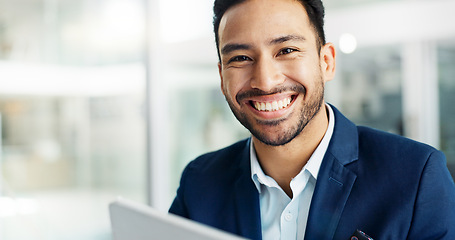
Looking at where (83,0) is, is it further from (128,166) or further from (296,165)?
(296,165)

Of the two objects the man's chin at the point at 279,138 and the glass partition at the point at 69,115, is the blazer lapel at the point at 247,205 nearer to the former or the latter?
the man's chin at the point at 279,138

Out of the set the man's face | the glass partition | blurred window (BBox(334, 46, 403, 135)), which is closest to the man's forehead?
the man's face

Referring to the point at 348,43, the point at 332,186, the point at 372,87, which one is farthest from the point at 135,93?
the point at 332,186

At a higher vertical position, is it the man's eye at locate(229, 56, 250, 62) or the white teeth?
the man's eye at locate(229, 56, 250, 62)

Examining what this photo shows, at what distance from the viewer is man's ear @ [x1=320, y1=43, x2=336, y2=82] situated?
1459 millimetres

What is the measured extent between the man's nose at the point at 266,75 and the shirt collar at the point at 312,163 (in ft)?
0.77

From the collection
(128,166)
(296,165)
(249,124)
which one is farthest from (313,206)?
(128,166)

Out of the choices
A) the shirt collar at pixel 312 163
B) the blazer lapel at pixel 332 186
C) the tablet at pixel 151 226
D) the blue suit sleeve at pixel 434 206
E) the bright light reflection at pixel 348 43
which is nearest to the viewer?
the tablet at pixel 151 226

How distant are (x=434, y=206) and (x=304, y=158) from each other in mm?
381

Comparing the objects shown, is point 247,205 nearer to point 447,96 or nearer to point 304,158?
point 304,158

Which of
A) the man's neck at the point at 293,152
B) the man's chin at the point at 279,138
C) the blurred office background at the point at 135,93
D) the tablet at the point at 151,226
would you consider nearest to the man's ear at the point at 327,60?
the man's neck at the point at 293,152

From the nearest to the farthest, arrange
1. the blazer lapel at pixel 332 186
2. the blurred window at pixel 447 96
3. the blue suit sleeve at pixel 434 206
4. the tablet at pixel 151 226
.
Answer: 1. the tablet at pixel 151 226
2. the blue suit sleeve at pixel 434 206
3. the blazer lapel at pixel 332 186
4. the blurred window at pixel 447 96

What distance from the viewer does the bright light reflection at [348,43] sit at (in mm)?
4781

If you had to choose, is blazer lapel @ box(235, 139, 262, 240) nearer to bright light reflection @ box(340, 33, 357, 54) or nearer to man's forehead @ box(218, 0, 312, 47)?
man's forehead @ box(218, 0, 312, 47)
